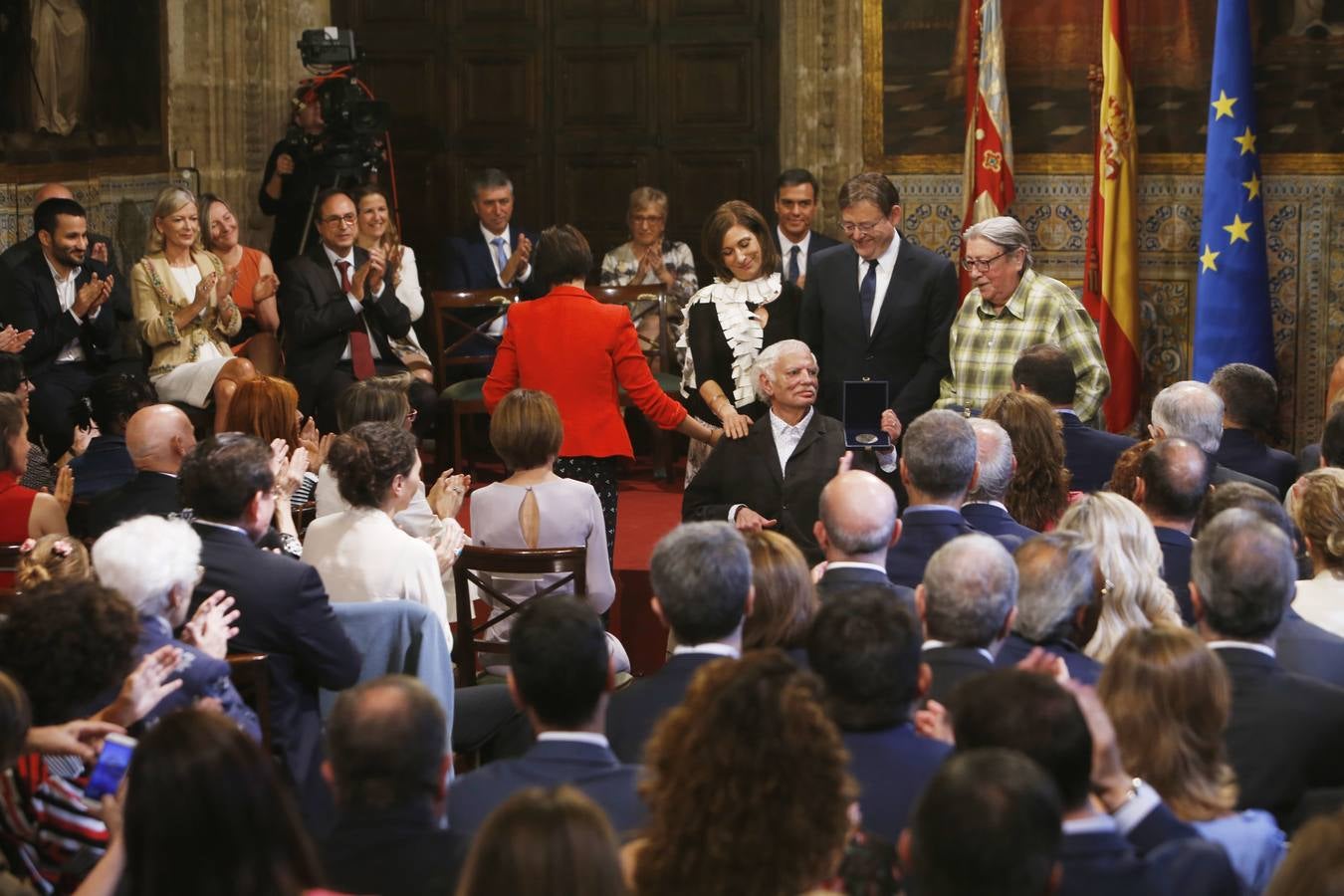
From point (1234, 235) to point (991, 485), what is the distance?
168 inches

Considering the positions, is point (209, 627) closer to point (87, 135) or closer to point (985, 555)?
point (985, 555)

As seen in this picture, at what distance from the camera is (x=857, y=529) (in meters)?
4.02

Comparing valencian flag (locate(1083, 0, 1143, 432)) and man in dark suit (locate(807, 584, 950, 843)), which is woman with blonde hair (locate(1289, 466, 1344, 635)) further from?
valencian flag (locate(1083, 0, 1143, 432))

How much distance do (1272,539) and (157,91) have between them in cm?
742

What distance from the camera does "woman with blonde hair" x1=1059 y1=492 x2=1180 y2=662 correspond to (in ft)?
13.0

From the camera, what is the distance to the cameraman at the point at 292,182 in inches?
359

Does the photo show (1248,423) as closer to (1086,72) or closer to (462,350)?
(1086,72)

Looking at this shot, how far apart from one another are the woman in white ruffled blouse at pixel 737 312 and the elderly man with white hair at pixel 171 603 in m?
2.98

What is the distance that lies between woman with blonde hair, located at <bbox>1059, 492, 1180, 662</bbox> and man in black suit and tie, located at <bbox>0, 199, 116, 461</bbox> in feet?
16.0

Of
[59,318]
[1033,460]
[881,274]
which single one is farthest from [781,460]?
[59,318]

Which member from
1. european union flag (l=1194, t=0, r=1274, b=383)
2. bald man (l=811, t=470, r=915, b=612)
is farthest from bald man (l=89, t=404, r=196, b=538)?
european union flag (l=1194, t=0, r=1274, b=383)

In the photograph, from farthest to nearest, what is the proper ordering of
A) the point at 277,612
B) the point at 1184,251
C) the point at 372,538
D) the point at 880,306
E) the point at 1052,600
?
the point at 1184,251 < the point at 880,306 < the point at 372,538 < the point at 277,612 < the point at 1052,600

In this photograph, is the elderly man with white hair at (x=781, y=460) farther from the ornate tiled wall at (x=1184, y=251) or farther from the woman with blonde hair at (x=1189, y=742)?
the ornate tiled wall at (x=1184, y=251)

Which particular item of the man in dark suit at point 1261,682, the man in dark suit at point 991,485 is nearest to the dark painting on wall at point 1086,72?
the man in dark suit at point 991,485
